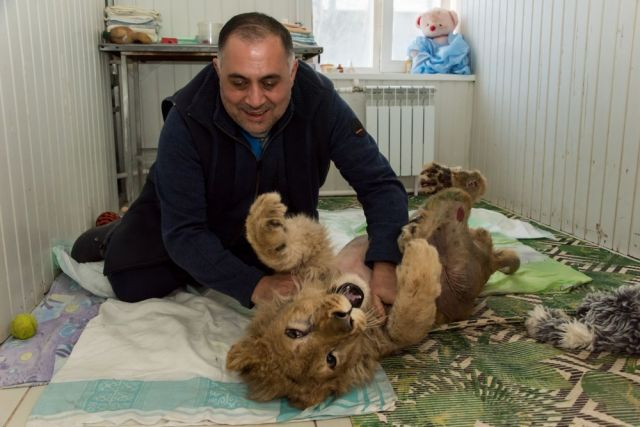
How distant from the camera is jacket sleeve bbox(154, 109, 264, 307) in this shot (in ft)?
5.46

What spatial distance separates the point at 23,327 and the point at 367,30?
4.26 meters

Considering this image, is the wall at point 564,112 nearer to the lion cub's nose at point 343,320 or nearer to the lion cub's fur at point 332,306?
the lion cub's fur at point 332,306

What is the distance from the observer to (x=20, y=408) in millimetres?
1409

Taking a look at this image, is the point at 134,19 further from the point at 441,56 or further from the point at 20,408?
the point at 20,408

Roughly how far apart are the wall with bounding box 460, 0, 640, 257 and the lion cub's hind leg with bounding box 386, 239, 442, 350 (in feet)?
6.26

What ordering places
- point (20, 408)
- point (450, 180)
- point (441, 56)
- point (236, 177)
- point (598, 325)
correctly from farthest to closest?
point (441, 56), point (450, 180), point (236, 177), point (598, 325), point (20, 408)

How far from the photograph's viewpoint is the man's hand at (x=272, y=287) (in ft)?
5.24

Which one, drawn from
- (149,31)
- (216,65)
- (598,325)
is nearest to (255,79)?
(216,65)

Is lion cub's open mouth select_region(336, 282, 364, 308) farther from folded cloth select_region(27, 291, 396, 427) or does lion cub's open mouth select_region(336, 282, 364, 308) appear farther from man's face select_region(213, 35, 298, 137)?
man's face select_region(213, 35, 298, 137)

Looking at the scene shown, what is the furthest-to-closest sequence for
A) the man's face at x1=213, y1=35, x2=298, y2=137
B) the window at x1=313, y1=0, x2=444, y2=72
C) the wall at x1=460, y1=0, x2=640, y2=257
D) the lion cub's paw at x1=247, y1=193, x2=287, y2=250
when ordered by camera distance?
the window at x1=313, y1=0, x2=444, y2=72
the wall at x1=460, y1=0, x2=640, y2=257
the man's face at x1=213, y1=35, x2=298, y2=137
the lion cub's paw at x1=247, y1=193, x2=287, y2=250

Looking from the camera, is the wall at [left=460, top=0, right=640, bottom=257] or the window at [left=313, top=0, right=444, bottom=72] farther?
the window at [left=313, top=0, right=444, bottom=72]

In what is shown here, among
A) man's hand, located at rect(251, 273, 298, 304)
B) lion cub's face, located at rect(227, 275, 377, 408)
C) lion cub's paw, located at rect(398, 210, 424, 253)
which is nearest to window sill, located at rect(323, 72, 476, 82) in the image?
lion cub's paw, located at rect(398, 210, 424, 253)

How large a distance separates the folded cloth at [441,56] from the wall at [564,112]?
0.53ft

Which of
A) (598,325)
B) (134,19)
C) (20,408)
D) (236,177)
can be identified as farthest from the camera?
(134,19)
